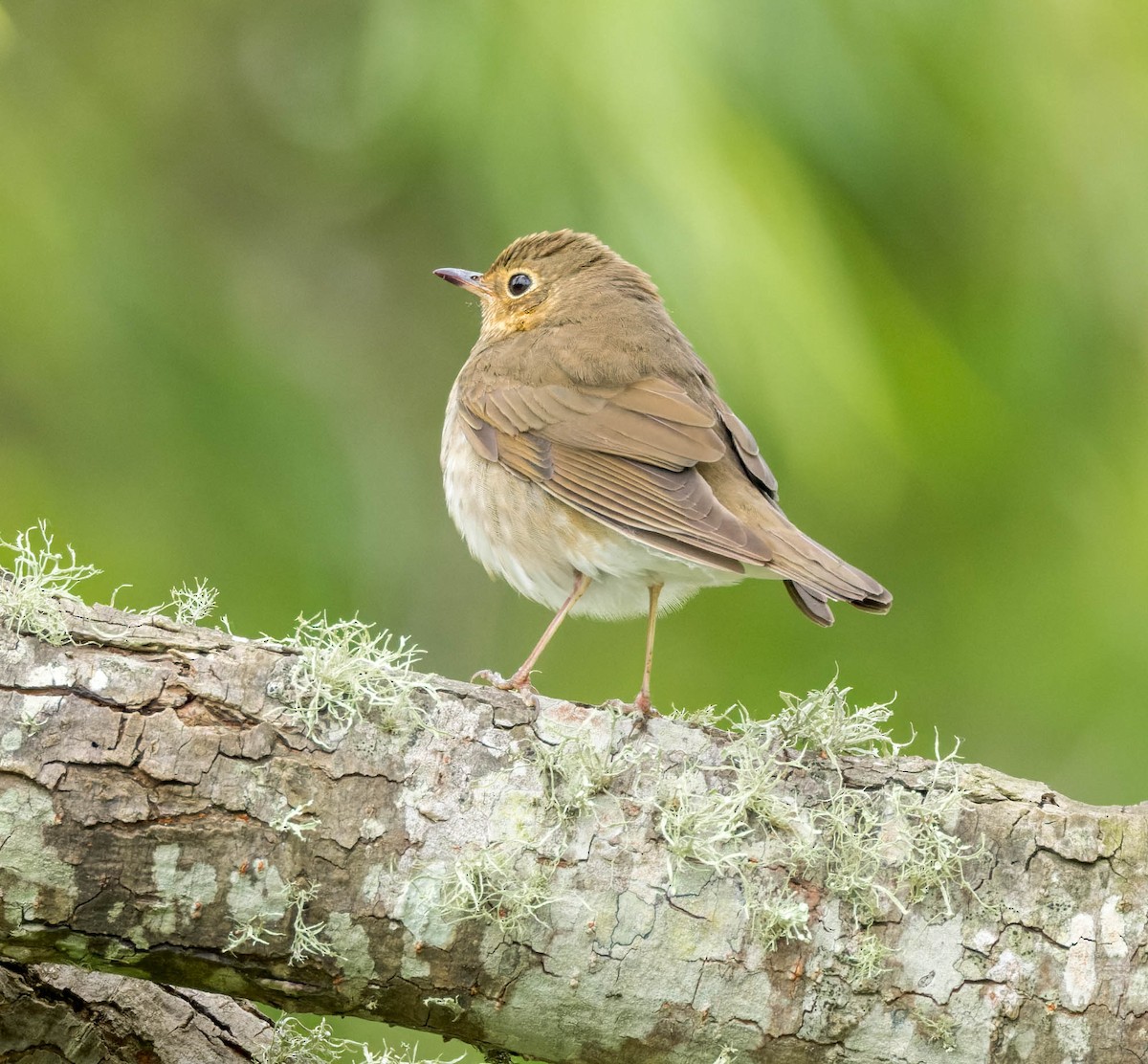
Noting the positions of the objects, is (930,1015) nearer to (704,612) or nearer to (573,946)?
(573,946)

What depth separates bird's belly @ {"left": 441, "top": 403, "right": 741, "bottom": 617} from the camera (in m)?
4.65

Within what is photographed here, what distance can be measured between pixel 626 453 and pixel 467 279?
1.48 m

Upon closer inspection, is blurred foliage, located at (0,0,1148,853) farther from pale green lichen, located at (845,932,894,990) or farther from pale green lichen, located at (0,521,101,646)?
pale green lichen, located at (845,932,894,990)

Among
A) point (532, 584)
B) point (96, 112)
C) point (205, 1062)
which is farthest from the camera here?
point (96, 112)

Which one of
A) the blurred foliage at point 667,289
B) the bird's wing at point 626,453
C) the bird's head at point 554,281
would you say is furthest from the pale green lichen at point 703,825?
the bird's head at point 554,281

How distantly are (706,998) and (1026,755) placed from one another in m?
4.26

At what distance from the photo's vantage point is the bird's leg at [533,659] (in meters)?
4.22

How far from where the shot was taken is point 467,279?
19.2 ft

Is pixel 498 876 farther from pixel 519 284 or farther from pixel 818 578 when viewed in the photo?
pixel 519 284

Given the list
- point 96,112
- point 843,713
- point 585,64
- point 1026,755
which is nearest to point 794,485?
point 1026,755

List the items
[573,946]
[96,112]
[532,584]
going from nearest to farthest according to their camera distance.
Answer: [573,946], [532,584], [96,112]

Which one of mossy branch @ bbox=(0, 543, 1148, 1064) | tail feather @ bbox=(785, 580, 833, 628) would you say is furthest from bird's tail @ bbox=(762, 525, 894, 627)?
mossy branch @ bbox=(0, 543, 1148, 1064)

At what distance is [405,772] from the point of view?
3.00m

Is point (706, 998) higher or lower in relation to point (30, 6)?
lower
